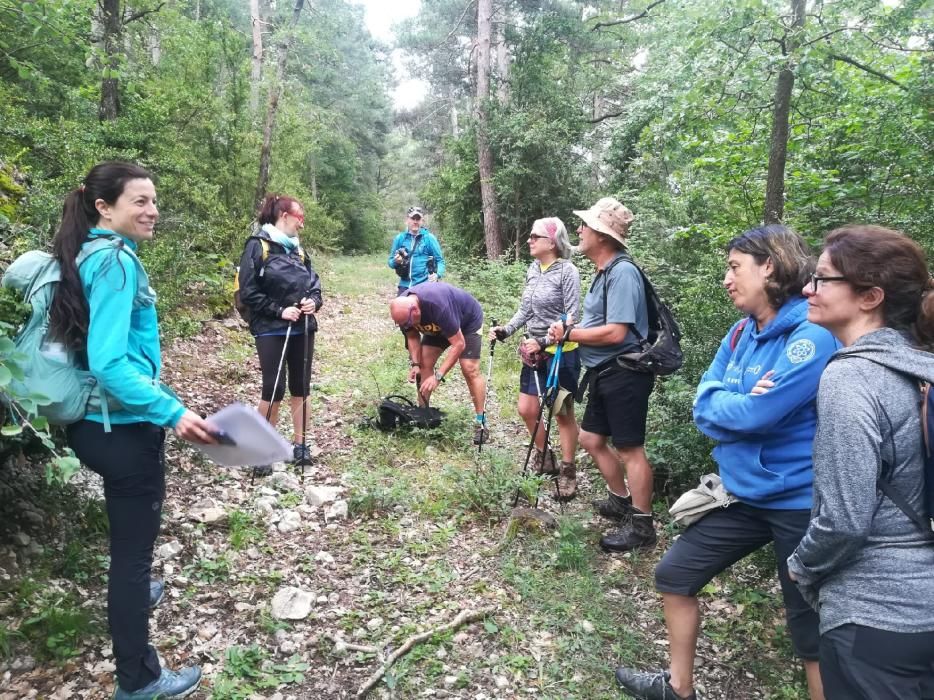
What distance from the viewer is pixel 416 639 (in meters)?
3.21

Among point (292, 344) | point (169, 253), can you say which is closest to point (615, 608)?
point (292, 344)

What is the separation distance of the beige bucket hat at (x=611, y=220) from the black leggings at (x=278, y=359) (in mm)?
2716

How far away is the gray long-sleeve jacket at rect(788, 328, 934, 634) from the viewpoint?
1.66 m

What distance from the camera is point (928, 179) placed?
4.72 metres

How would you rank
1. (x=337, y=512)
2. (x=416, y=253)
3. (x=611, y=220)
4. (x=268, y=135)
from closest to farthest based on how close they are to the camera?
(x=611, y=220) < (x=337, y=512) < (x=416, y=253) < (x=268, y=135)

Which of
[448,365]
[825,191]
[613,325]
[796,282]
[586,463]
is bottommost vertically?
[586,463]

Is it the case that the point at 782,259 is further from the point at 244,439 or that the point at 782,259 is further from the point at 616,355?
the point at 244,439

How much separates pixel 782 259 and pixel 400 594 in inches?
116

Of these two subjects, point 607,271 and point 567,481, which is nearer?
point 607,271

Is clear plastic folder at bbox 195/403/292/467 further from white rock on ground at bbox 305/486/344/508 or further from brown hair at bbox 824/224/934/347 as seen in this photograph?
brown hair at bbox 824/224/934/347

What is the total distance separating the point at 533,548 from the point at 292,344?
9.08 ft

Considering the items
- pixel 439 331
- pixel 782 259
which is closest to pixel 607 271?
pixel 782 259

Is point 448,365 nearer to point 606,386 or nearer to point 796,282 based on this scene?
point 606,386

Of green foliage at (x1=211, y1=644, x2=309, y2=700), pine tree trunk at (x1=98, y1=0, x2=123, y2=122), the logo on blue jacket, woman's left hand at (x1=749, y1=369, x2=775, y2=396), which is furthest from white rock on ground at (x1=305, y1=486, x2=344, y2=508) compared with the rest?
pine tree trunk at (x1=98, y1=0, x2=123, y2=122)
